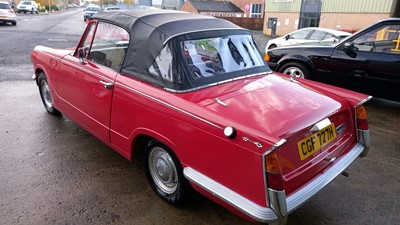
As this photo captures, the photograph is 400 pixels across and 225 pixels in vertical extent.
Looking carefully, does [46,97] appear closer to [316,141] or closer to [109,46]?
[109,46]

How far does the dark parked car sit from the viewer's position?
5.20 m

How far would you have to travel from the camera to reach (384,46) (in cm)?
532

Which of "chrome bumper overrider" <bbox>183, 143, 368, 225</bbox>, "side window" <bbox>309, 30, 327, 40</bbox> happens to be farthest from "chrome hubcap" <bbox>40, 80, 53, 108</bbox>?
"side window" <bbox>309, 30, 327, 40</bbox>

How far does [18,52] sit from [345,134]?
11.4 metres

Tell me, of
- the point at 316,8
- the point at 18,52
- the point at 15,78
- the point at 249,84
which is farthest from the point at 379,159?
the point at 316,8

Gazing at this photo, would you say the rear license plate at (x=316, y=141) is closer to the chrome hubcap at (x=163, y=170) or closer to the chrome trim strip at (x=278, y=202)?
the chrome trim strip at (x=278, y=202)

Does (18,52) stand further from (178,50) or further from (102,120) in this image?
(178,50)

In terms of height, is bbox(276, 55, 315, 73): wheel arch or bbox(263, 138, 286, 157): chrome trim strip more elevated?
bbox(263, 138, 286, 157): chrome trim strip

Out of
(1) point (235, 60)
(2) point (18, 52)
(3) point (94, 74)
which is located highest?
(1) point (235, 60)

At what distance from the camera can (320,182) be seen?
94.3 inches

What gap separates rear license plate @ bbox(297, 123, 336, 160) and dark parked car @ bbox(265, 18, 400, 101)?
252cm

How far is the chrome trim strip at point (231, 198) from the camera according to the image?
6.61 ft

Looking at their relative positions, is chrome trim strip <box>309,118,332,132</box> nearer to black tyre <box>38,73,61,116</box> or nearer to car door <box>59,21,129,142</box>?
car door <box>59,21,129,142</box>

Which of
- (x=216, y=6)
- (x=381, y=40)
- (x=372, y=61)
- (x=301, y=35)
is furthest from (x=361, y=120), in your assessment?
(x=216, y=6)
